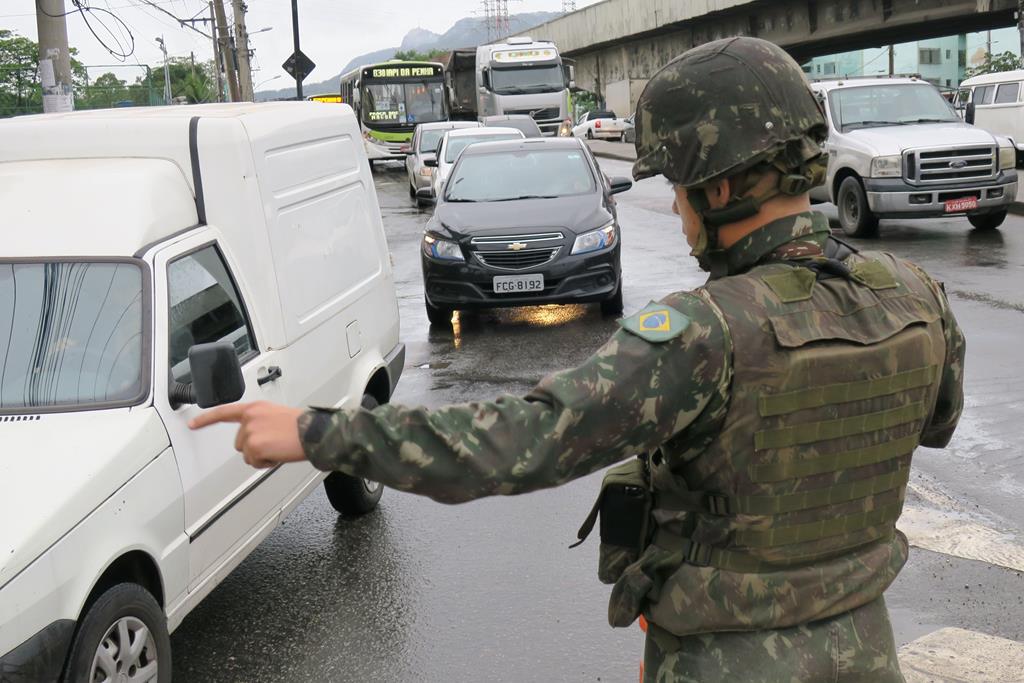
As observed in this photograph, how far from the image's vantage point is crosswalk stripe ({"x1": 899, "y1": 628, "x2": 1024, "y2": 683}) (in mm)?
3965

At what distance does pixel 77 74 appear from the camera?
29031 mm

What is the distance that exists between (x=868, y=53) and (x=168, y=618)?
120178 mm

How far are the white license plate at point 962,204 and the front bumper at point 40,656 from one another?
13.3m

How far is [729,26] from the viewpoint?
4522 centimetres

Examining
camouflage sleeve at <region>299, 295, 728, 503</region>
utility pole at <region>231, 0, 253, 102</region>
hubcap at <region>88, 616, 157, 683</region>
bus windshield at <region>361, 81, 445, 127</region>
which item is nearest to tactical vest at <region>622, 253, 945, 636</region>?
camouflage sleeve at <region>299, 295, 728, 503</region>

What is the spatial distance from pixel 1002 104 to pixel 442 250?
1998 centimetres

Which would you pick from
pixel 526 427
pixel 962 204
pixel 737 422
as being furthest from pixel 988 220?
pixel 526 427

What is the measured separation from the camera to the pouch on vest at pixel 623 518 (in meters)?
2.11

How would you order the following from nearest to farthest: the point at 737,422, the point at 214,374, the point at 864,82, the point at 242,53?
the point at 737,422
the point at 214,374
the point at 864,82
the point at 242,53

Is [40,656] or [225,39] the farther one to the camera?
[225,39]

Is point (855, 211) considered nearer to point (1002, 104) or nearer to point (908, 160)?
point (908, 160)

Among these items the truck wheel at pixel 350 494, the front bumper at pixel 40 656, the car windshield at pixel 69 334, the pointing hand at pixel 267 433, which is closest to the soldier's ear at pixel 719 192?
the pointing hand at pixel 267 433

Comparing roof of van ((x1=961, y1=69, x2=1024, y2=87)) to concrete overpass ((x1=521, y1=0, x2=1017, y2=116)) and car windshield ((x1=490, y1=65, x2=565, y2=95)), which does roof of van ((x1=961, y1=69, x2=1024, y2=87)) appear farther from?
car windshield ((x1=490, y1=65, x2=565, y2=95))

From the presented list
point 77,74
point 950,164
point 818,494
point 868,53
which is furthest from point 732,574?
point 868,53
